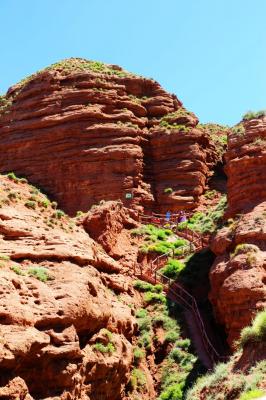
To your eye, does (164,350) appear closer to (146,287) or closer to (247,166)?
(146,287)

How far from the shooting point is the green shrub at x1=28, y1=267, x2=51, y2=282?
20.9m

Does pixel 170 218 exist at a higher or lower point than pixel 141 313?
higher

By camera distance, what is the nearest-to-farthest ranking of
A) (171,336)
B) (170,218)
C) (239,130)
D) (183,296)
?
(171,336), (183,296), (239,130), (170,218)

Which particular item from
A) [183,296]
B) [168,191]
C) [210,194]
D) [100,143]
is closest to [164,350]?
[183,296]

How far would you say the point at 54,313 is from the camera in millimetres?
19250

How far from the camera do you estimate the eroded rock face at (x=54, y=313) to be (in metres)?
17.5

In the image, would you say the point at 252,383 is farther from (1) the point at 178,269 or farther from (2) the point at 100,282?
(1) the point at 178,269

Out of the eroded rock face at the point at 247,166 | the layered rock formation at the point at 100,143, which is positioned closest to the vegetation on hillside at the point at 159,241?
the layered rock formation at the point at 100,143

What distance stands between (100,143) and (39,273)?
2975cm

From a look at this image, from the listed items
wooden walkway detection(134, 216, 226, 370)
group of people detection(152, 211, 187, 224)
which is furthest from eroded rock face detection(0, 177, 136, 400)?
group of people detection(152, 211, 187, 224)

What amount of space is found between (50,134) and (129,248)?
19.5 meters

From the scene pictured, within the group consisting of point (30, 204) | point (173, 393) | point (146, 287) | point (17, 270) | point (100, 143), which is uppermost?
point (100, 143)

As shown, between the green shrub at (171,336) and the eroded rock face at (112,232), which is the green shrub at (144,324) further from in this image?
the eroded rock face at (112,232)

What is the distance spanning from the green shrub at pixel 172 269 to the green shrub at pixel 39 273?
13.9 m
